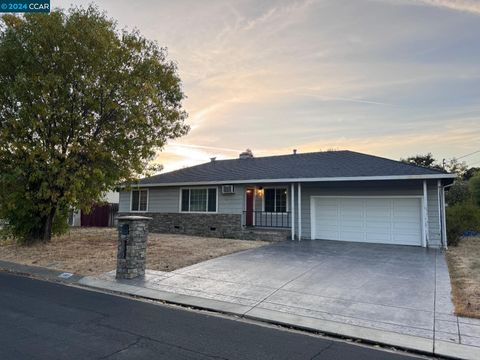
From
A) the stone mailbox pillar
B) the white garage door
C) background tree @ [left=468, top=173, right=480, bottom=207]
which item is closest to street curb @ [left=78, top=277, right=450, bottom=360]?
the stone mailbox pillar

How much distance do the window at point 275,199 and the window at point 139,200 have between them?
781 cm

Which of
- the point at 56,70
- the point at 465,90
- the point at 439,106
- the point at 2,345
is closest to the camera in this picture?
the point at 2,345

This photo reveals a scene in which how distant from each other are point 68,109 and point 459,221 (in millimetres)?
16352

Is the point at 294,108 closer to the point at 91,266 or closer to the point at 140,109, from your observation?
the point at 140,109

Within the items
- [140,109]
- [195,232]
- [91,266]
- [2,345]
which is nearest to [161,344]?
[2,345]

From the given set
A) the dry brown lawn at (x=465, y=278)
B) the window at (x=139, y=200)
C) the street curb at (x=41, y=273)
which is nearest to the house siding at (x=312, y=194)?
the window at (x=139, y=200)

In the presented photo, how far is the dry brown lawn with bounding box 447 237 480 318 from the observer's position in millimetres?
5793

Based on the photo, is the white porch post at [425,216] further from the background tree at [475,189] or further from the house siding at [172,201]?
the background tree at [475,189]

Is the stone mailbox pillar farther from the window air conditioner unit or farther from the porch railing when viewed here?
the porch railing

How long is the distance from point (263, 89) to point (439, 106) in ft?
26.4

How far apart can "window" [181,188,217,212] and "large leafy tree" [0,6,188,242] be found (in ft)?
17.1

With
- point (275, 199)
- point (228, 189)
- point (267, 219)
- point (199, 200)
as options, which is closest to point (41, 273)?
point (228, 189)

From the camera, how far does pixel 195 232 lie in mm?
18016

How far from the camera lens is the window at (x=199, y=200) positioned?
17.9m
